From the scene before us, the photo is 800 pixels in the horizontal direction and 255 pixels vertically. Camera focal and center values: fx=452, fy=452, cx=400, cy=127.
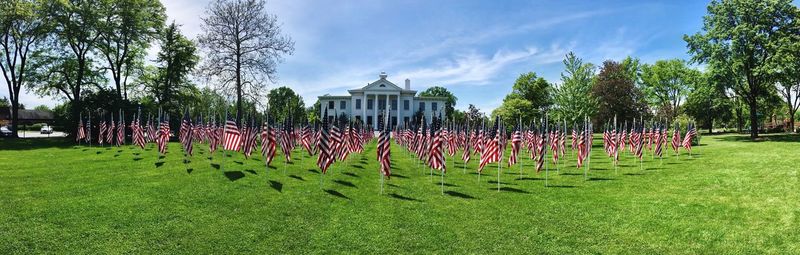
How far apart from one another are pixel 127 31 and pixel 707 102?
219 ft

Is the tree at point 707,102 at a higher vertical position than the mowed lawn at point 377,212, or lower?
higher

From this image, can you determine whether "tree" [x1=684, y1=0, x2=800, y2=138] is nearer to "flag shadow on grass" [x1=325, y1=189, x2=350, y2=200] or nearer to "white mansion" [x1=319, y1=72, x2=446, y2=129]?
"flag shadow on grass" [x1=325, y1=189, x2=350, y2=200]

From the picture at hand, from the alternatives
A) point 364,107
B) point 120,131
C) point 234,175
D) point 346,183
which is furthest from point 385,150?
point 364,107

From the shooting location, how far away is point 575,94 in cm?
4512

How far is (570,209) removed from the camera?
575 inches

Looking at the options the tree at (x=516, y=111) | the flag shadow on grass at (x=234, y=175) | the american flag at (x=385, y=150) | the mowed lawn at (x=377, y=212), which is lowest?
the mowed lawn at (x=377, y=212)

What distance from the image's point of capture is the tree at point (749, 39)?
123 feet

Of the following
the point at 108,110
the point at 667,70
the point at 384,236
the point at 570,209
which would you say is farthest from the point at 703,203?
Result: the point at 667,70

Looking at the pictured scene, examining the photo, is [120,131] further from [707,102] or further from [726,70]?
[707,102]

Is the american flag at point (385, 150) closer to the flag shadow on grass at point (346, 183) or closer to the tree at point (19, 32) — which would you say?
the flag shadow on grass at point (346, 183)

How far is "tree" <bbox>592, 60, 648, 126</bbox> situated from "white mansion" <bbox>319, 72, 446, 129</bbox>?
33.1m

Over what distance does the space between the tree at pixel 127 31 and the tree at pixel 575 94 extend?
43.2 m

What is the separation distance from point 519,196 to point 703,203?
581cm

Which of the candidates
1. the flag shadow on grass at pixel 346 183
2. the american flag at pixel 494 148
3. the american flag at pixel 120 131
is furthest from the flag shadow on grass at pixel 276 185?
the american flag at pixel 120 131
